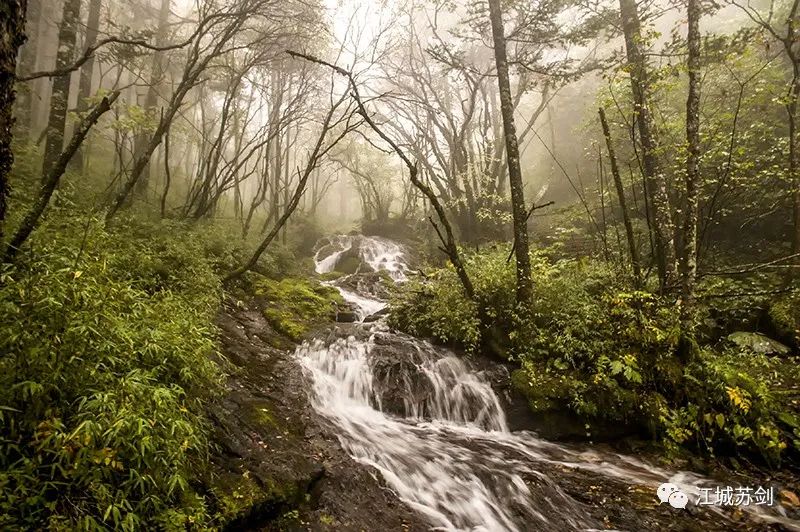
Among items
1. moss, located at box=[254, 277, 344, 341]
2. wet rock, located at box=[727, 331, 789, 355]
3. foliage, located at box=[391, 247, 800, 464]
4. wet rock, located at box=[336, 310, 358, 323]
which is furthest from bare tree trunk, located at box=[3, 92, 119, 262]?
wet rock, located at box=[727, 331, 789, 355]

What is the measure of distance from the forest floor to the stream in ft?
0.14

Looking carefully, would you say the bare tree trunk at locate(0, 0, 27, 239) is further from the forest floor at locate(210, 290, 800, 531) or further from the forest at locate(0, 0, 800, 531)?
the forest floor at locate(210, 290, 800, 531)

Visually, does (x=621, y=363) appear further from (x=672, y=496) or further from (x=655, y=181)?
(x=655, y=181)

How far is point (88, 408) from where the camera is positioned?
10.4 feet

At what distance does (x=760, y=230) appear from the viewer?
11.5 metres

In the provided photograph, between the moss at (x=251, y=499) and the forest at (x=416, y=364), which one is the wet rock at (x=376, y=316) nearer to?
the forest at (x=416, y=364)

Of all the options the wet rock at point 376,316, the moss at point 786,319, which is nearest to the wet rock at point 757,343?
the moss at point 786,319

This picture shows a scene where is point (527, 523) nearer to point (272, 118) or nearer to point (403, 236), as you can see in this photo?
point (272, 118)

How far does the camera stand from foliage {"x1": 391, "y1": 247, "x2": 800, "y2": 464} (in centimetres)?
607

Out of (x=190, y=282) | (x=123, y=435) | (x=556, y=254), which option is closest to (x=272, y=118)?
(x=190, y=282)

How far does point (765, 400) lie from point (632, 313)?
2110 mm

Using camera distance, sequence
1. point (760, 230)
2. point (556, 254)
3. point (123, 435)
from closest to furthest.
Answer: point (123, 435) < point (760, 230) < point (556, 254)

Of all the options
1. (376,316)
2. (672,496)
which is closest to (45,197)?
(376,316)

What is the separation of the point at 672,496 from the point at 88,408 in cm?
681
